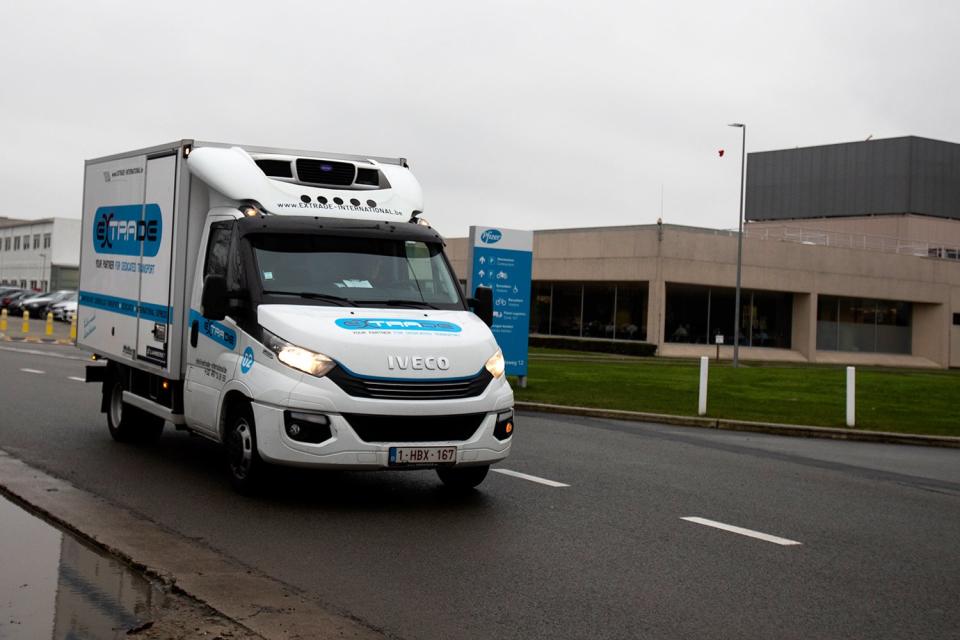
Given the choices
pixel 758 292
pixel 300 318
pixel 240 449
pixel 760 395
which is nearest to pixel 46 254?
pixel 758 292

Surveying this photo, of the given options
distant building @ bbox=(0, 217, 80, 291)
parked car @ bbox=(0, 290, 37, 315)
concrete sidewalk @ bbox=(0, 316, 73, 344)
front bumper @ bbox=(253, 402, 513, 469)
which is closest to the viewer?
front bumper @ bbox=(253, 402, 513, 469)

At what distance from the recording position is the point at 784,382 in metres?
27.5

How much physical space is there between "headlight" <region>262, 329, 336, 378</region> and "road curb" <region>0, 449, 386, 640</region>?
1.46 meters

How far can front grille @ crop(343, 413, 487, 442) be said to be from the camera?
8.20 m

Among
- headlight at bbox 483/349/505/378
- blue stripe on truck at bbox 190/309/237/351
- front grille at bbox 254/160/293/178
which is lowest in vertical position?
headlight at bbox 483/349/505/378

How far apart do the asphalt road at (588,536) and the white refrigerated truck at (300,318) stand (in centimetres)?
55

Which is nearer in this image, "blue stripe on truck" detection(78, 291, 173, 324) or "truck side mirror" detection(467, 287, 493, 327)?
"truck side mirror" detection(467, 287, 493, 327)

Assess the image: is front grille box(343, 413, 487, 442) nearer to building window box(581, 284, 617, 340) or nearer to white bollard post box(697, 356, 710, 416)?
white bollard post box(697, 356, 710, 416)

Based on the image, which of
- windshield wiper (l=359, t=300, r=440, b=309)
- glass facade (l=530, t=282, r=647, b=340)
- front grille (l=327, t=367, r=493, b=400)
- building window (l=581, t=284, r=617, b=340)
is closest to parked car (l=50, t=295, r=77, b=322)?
glass facade (l=530, t=282, r=647, b=340)

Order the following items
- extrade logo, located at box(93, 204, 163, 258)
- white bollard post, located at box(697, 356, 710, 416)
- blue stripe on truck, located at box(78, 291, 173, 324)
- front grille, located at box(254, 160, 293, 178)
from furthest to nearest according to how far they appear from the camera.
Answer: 1. white bollard post, located at box(697, 356, 710, 416)
2. extrade logo, located at box(93, 204, 163, 258)
3. blue stripe on truck, located at box(78, 291, 173, 324)
4. front grille, located at box(254, 160, 293, 178)

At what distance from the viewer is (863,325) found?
56.0 m

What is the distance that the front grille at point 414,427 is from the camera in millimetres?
8203

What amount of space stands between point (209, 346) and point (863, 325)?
51.2m

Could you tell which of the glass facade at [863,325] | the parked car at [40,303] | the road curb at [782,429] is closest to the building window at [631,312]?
the glass facade at [863,325]
